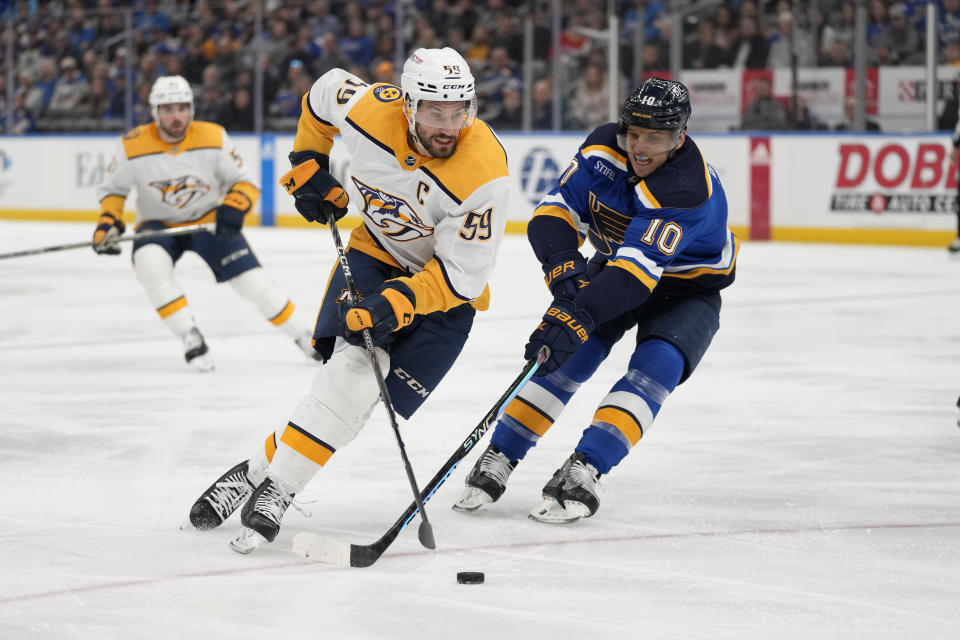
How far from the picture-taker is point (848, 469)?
368 centimetres

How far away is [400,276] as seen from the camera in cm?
316

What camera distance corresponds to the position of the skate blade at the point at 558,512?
10.2ft

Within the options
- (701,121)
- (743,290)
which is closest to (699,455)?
(743,290)

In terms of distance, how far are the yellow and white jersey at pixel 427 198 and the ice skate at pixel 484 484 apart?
43 cm

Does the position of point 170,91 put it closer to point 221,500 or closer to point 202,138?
point 202,138

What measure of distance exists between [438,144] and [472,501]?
34.3 inches

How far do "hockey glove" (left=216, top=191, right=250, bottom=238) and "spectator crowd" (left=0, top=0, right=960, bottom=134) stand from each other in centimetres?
579

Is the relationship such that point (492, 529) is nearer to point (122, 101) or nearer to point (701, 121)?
point (701, 121)

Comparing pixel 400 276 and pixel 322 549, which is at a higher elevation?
pixel 400 276

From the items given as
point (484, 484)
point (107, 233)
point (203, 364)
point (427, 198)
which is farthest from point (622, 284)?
point (107, 233)

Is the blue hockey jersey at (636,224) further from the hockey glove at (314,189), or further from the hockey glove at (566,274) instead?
the hockey glove at (314,189)

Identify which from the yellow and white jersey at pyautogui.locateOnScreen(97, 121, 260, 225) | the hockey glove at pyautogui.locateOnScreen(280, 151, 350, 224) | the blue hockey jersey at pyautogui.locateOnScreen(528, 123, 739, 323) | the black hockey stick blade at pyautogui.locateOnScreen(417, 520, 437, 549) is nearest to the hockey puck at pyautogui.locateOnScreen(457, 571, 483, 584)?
the black hockey stick blade at pyautogui.locateOnScreen(417, 520, 437, 549)

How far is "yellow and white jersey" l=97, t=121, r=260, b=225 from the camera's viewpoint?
5805mm

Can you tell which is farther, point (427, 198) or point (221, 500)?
point (221, 500)
